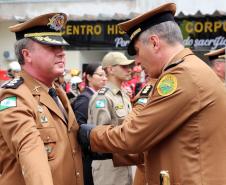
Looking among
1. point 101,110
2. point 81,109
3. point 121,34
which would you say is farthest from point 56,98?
point 121,34

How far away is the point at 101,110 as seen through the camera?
5.81 metres

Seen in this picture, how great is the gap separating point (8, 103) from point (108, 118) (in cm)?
274

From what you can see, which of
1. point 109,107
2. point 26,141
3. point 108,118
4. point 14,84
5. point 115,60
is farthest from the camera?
point 115,60

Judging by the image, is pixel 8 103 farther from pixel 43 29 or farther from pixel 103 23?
pixel 103 23

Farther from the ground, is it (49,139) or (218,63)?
(49,139)

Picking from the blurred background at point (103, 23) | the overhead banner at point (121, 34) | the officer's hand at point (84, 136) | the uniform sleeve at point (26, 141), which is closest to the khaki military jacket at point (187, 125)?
the officer's hand at point (84, 136)

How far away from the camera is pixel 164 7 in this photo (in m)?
3.23

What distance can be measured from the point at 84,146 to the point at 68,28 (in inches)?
469

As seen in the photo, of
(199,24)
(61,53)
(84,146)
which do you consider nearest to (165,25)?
(61,53)

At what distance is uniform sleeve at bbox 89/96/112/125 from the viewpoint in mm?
5793

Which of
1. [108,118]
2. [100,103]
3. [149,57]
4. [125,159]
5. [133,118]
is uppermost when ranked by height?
[149,57]

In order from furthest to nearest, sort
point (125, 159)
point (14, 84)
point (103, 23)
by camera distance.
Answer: point (103, 23), point (125, 159), point (14, 84)

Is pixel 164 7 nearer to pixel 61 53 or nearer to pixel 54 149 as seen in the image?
pixel 61 53

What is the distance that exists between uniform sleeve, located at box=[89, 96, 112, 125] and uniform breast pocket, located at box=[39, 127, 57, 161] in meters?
2.53
